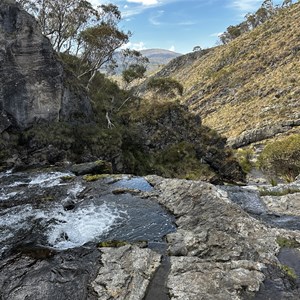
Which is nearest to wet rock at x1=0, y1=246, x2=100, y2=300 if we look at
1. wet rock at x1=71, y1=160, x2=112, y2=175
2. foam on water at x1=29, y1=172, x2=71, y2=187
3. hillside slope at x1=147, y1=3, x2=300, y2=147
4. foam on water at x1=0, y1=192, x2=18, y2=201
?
foam on water at x1=0, y1=192, x2=18, y2=201

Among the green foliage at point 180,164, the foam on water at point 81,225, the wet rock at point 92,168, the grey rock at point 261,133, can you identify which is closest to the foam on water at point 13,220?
the foam on water at point 81,225

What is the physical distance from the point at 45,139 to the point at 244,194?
29.9m

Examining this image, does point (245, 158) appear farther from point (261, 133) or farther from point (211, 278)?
point (211, 278)

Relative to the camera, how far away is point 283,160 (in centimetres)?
4991

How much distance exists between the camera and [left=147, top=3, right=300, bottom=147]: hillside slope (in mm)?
97312

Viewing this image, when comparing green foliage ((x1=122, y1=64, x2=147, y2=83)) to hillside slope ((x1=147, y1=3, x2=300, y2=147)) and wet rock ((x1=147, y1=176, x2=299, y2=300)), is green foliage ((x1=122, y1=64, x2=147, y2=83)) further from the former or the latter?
wet rock ((x1=147, y1=176, x2=299, y2=300))

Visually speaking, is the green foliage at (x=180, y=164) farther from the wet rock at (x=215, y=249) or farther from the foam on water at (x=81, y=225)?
the foam on water at (x=81, y=225)

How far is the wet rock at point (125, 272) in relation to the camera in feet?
46.2

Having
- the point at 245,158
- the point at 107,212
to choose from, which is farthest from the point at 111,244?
the point at 245,158

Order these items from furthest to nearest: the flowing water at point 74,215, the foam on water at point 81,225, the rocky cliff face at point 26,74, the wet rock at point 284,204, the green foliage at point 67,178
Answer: the rocky cliff face at point 26,74 → the green foliage at point 67,178 → the wet rock at point 284,204 → the flowing water at point 74,215 → the foam on water at point 81,225

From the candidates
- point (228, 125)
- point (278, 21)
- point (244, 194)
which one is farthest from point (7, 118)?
point (278, 21)

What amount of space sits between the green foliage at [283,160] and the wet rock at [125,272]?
38871 mm

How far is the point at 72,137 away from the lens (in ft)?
163

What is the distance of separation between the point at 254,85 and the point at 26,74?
9537 cm
